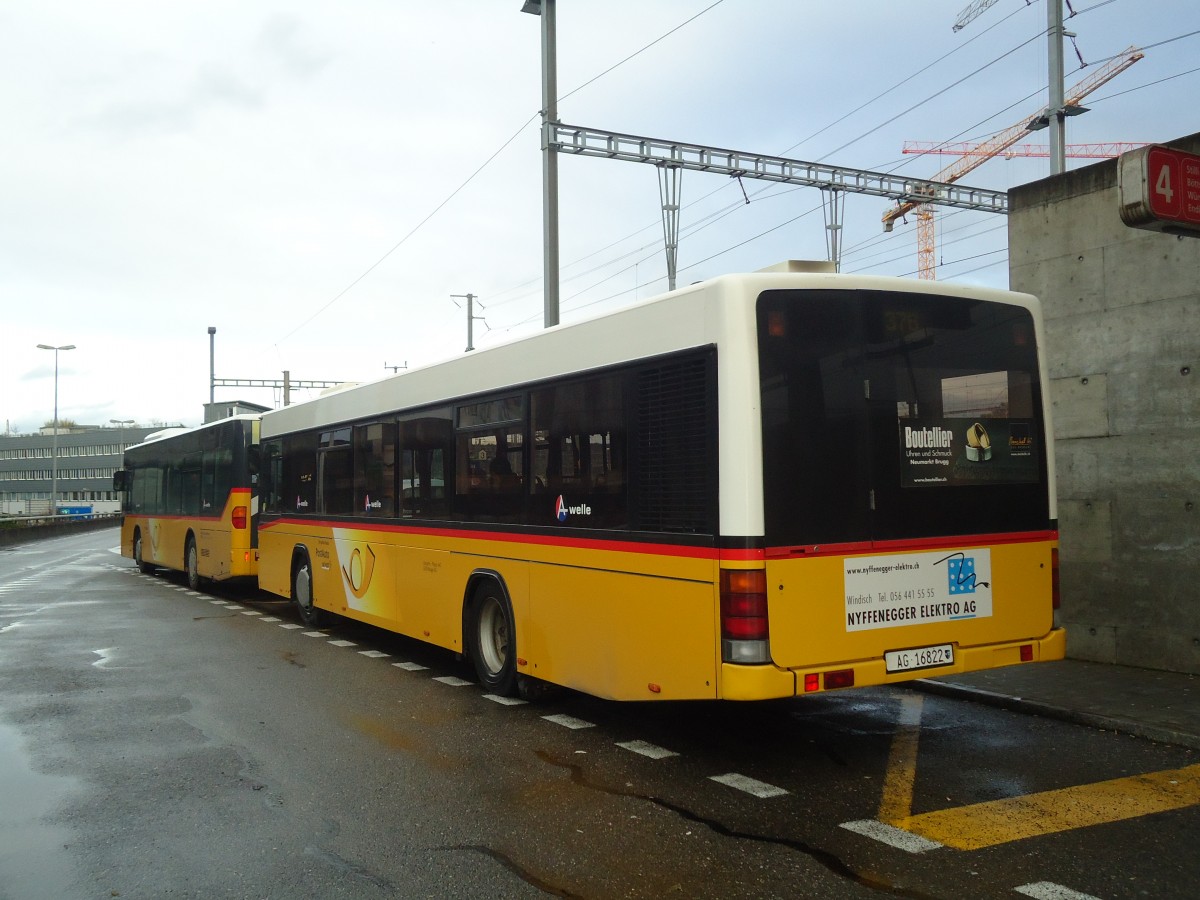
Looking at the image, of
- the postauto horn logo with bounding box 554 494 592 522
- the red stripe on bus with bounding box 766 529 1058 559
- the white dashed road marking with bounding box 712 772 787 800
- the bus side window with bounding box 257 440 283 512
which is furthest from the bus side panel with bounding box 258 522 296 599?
the red stripe on bus with bounding box 766 529 1058 559

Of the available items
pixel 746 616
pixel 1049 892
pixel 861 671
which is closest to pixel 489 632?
pixel 746 616

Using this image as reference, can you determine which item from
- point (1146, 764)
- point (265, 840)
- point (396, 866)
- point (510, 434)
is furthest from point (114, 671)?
point (1146, 764)

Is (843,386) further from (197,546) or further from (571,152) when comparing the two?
(197,546)

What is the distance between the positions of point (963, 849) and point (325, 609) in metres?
9.49

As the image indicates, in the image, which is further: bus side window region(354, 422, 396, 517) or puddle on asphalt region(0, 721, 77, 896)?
bus side window region(354, 422, 396, 517)

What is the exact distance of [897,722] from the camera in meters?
7.75

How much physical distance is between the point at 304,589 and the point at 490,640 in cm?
565

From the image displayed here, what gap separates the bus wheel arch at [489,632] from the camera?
28.0ft

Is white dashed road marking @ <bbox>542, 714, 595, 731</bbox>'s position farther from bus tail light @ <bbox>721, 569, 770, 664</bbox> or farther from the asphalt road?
bus tail light @ <bbox>721, 569, 770, 664</bbox>

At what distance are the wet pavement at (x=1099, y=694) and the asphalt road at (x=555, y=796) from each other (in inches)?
7.0

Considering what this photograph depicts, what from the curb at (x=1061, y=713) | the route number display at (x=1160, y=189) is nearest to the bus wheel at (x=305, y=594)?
the curb at (x=1061, y=713)

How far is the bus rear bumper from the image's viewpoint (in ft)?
18.9

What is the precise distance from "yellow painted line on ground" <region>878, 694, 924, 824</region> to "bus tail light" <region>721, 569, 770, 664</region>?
101 cm

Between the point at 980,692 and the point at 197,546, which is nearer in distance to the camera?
the point at 980,692
